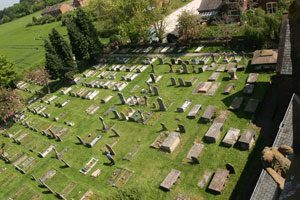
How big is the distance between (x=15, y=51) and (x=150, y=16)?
2456 inches

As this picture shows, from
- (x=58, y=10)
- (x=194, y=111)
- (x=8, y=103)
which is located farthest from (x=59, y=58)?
(x=58, y=10)

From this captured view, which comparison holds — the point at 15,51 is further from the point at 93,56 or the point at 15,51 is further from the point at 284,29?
the point at 284,29

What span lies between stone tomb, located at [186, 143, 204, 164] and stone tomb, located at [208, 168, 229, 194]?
2284 mm

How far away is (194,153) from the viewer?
66.0 feet

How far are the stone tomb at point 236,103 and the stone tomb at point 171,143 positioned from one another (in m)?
6.58

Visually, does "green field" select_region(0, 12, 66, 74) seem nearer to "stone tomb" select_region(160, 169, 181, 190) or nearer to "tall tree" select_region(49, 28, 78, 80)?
"tall tree" select_region(49, 28, 78, 80)

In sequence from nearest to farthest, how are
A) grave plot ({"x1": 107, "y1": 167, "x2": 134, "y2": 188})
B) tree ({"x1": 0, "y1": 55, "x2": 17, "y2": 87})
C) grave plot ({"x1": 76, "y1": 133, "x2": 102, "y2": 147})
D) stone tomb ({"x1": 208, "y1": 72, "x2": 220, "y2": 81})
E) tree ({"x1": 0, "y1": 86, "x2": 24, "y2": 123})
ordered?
grave plot ({"x1": 107, "y1": 167, "x2": 134, "y2": 188}) → grave plot ({"x1": 76, "y1": 133, "x2": 102, "y2": 147}) → stone tomb ({"x1": 208, "y1": 72, "x2": 220, "y2": 81}) → tree ({"x1": 0, "y1": 86, "x2": 24, "y2": 123}) → tree ({"x1": 0, "y1": 55, "x2": 17, "y2": 87})

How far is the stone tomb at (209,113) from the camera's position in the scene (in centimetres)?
2298

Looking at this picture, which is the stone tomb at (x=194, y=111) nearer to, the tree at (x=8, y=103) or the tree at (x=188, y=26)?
the tree at (x=188, y=26)

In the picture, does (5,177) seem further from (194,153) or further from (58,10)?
(58,10)

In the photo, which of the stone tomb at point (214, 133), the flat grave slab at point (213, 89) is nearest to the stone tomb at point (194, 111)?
the flat grave slab at point (213, 89)

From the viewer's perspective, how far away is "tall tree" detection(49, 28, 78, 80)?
40.4m

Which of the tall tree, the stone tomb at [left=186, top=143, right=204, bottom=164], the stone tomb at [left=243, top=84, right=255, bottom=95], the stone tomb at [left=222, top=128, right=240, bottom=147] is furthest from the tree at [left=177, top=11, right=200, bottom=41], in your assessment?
the stone tomb at [left=186, top=143, right=204, bottom=164]

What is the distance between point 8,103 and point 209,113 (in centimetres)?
3138
